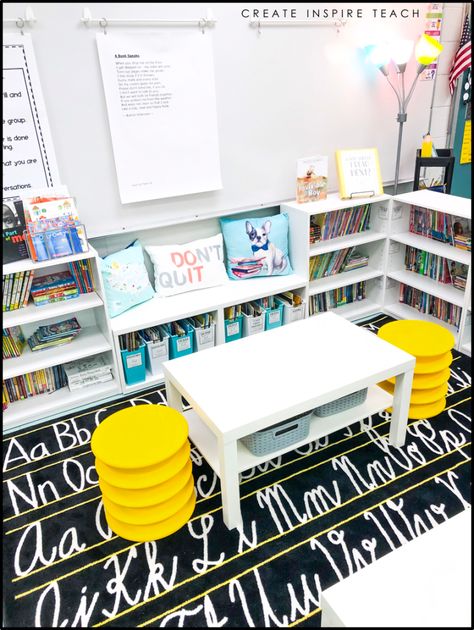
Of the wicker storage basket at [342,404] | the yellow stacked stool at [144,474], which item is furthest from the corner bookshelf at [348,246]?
the yellow stacked stool at [144,474]

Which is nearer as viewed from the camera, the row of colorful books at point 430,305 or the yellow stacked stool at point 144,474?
the yellow stacked stool at point 144,474

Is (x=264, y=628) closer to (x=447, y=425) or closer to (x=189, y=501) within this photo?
(x=189, y=501)

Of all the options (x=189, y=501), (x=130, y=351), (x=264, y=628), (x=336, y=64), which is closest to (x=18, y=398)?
(x=130, y=351)

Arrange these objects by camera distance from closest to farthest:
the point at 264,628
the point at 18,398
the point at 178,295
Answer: the point at 264,628 → the point at 18,398 → the point at 178,295

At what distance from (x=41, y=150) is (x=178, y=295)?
105cm

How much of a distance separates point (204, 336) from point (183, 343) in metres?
0.13

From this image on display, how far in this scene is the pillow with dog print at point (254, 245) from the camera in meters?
3.17

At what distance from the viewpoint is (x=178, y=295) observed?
10.0 feet

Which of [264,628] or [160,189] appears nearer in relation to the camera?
[264,628]

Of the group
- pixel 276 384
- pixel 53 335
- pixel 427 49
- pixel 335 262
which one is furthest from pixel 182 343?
pixel 427 49

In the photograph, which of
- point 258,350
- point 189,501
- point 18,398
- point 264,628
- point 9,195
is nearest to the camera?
point 264,628

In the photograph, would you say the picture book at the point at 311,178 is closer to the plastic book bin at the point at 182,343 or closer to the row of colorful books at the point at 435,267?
the row of colorful books at the point at 435,267

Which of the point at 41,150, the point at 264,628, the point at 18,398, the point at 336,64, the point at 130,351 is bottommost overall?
the point at 264,628

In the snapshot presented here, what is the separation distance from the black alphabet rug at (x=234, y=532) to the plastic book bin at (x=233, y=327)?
87 cm
